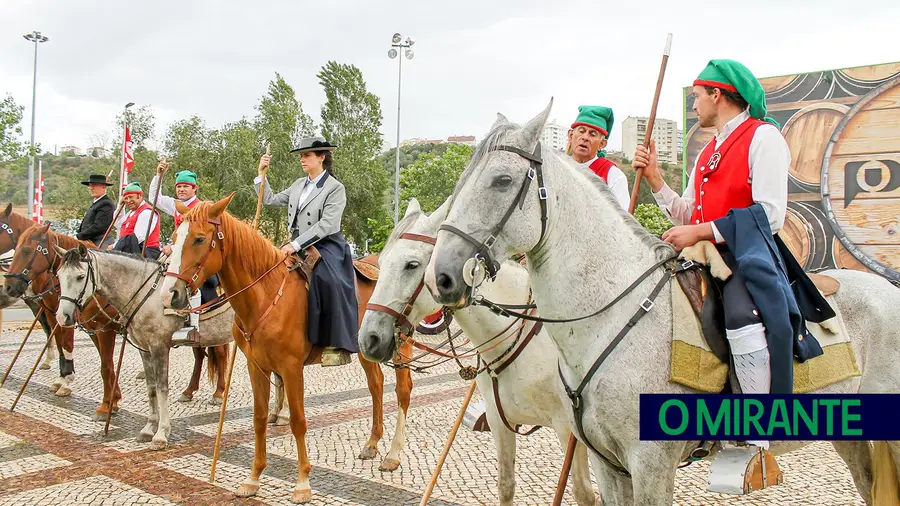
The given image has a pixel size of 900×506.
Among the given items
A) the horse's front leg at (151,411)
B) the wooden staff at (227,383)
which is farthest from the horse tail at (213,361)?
the wooden staff at (227,383)

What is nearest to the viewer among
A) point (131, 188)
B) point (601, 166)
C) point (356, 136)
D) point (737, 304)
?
point (737, 304)

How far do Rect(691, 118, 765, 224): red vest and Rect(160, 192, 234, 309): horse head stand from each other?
377cm

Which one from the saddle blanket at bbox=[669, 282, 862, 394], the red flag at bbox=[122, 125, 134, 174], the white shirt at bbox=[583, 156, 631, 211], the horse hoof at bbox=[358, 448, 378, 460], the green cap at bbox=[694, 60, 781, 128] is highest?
the red flag at bbox=[122, 125, 134, 174]

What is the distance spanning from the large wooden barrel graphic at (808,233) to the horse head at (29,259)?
1990 centimetres

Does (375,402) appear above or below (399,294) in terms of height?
below

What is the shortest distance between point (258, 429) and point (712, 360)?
399 centimetres

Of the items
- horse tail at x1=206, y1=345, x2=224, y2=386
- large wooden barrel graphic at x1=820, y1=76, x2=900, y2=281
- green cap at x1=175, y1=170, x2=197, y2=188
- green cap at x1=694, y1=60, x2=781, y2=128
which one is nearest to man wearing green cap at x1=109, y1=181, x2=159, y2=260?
green cap at x1=175, y1=170, x2=197, y2=188

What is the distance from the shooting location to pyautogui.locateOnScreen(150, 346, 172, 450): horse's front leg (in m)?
6.62

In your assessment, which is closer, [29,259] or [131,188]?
[29,259]

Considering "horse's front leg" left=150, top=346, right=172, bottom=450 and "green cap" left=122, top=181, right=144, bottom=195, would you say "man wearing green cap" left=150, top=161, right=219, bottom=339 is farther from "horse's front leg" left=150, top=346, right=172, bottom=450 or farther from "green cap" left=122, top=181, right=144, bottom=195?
"green cap" left=122, top=181, right=144, bottom=195

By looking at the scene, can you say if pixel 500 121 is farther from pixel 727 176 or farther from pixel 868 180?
pixel 868 180

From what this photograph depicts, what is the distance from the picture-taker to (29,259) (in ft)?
27.1

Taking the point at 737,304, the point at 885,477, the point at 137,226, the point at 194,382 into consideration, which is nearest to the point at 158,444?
the point at 194,382

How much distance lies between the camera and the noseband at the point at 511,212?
2.44m
